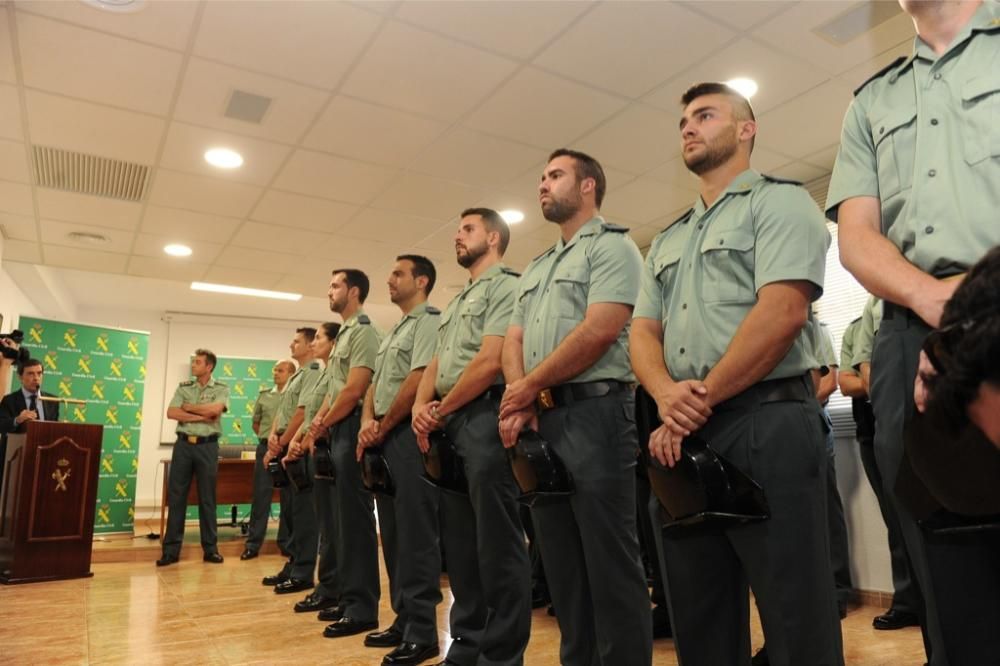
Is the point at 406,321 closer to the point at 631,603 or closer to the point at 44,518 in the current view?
the point at 631,603

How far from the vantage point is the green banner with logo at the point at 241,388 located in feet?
32.8

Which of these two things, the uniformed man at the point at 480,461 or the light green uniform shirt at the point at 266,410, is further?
the light green uniform shirt at the point at 266,410

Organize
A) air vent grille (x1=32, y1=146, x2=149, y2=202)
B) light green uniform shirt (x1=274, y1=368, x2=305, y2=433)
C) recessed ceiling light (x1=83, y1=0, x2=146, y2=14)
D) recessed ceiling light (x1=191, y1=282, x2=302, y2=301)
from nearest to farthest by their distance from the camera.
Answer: recessed ceiling light (x1=83, y1=0, x2=146, y2=14), air vent grille (x1=32, y1=146, x2=149, y2=202), light green uniform shirt (x1=274, y1=368, x2=305, y2=433), recessed ceiling light (x1=191, y1=282, x2=302, y2=301)

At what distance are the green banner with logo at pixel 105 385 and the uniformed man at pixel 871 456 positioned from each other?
280 inches

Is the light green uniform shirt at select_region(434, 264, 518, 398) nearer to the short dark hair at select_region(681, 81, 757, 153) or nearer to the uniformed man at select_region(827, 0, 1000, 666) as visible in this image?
the short dark hair at select_region(681, 81, 757, 153)

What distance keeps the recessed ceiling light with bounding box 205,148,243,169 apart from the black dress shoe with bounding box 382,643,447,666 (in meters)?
3.21

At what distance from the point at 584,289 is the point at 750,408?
0.79 meters

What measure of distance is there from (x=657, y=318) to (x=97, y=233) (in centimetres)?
575

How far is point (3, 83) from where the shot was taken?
3643mm

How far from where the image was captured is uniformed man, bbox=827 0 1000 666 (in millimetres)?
995

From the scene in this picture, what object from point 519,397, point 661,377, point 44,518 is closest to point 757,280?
point 661,377

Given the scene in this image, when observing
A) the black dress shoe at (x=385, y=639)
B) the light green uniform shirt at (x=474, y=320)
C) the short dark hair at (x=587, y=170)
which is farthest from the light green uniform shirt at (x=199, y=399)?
the short dark hair at (x=587, y=170)

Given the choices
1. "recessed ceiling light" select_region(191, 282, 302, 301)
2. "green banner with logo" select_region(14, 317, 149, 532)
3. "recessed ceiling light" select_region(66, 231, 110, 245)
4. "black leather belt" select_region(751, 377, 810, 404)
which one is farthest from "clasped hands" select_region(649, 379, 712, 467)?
"green banner with logo" select_region(14, 317, 149, 532)

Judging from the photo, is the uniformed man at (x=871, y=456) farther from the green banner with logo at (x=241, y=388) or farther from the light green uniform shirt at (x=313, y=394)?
the green banner with logo at (x=241, y=388)
